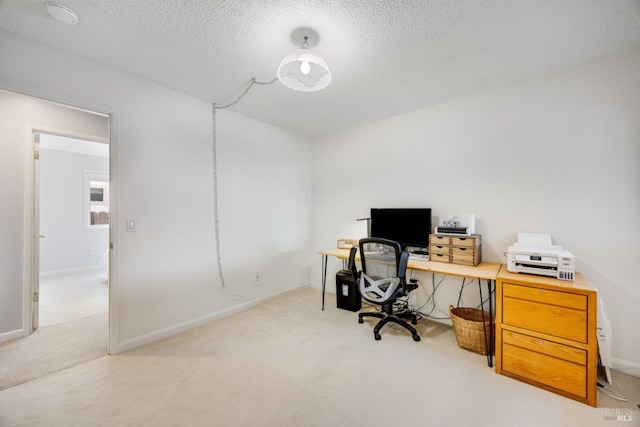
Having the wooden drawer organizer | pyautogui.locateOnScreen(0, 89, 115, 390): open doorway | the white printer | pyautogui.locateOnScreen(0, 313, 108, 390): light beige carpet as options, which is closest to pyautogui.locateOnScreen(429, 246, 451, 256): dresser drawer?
the wooden drawer organizer

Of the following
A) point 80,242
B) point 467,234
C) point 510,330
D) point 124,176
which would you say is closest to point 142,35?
point 124,176

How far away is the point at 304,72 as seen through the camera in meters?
1.90

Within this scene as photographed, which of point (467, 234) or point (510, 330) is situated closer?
point (510, 330)

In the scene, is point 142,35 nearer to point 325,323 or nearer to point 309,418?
point 309,418

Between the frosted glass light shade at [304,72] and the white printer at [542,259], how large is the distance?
2.10 meters

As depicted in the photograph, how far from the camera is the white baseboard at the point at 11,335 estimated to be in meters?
2.43

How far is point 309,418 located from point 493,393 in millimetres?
1307

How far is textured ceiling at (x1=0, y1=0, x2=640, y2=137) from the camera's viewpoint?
62.9 inches

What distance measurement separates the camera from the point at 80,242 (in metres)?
5.28

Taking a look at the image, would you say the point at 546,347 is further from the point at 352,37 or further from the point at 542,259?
the point at 352,37

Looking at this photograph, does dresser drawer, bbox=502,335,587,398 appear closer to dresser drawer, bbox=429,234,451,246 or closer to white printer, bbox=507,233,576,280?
white printer, bbox=507,233,576,280

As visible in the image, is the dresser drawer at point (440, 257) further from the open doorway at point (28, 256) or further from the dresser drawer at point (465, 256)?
the open doorway at point (28, 256)

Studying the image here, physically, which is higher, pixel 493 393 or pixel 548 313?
pixel 548 313

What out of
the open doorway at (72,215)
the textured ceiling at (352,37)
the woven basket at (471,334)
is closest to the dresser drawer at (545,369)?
the woven basket at (471,334)
